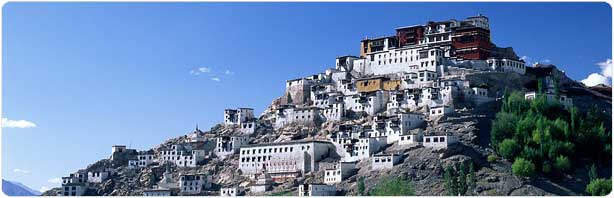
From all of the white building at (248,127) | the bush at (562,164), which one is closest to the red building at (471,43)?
the white building at (248,127)

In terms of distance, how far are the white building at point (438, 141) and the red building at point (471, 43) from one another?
10689 millimetres

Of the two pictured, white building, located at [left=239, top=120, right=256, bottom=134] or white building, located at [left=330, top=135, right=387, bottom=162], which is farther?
white building, located at [left=239, top=120, right=256, bottom=134]

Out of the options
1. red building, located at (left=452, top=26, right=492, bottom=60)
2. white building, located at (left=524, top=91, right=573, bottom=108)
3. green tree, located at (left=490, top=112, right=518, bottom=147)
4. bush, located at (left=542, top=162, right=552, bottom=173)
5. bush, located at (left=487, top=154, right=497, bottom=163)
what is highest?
red building, located at (left=452, top=26, right=492, bottom=60)

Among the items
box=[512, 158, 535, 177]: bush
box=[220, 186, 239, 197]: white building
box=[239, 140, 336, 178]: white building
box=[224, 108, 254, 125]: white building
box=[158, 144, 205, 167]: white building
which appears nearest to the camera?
box=[512, 158, 535, 177]: bush

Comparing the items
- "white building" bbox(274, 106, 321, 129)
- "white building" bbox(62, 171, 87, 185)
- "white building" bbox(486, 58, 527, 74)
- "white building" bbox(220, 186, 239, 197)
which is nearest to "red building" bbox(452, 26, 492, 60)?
"white building" bbox(486, 58, 527, 74)

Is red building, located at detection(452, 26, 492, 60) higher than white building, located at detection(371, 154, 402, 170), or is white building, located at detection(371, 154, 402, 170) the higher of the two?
red building, located at detection(452, 26, 492, 60)

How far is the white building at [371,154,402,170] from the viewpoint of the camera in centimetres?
5788

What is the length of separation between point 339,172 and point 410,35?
15.0 metres

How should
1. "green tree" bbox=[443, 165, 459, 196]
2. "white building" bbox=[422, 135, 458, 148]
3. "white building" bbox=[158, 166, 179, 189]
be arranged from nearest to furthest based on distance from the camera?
1. "green tree" bbox=[443, 165, 459, 196]
2. "white building" bbox=[422, 135, 458, 148]
3. "white building" bbox=[158, 166, 179, 189]

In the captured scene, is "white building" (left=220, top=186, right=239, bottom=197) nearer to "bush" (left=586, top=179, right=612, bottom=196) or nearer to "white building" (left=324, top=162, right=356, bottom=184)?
"white building" (left=324, top=162, right=356, bottom=184)

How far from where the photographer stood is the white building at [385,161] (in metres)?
57.9

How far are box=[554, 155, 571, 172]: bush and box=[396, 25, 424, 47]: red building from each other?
55.8ft

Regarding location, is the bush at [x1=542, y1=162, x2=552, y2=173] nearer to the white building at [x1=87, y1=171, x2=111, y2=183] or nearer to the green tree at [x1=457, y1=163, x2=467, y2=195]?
the green tree at [x1=457, y1=163, x2=467, y2=195]

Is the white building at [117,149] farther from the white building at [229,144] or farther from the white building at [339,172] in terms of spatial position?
the white building at [339,172]
